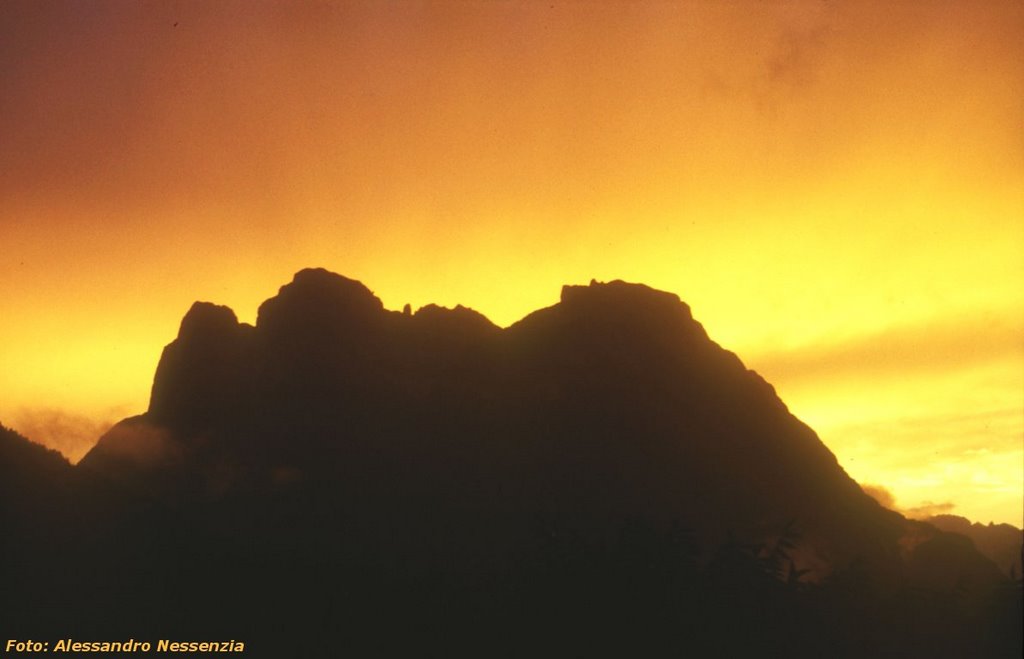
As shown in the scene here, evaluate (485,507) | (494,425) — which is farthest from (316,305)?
(485,507)

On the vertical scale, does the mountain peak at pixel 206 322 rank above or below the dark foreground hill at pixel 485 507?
above

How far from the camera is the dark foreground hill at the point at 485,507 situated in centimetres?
6931

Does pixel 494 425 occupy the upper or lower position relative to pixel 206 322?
lower

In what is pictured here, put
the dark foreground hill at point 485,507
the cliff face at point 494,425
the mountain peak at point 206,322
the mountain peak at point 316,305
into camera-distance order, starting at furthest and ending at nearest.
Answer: the mountain peak at point 316,305
the mountain peak at point 206,322
the cliff face at point 494,425
the dark foreground hill at point 485,507

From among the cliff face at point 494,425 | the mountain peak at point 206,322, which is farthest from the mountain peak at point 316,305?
the mountain peak at point 206,322

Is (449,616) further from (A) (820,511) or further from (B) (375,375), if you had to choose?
(A) (820,511)

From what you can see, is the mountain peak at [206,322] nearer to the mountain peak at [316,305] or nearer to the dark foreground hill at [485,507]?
the dark foreground hill at [485,507]

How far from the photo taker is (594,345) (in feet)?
581

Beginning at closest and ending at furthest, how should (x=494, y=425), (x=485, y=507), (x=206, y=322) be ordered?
1. (x=485, y=507)
2. (x=206, y=322)
3. (x=494, y=425)

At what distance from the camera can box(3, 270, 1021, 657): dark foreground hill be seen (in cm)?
6931

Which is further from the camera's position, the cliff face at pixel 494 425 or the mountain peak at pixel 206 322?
the mountain peak at pixel 206 322

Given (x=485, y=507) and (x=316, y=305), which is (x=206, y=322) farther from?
(x=485, y=507)

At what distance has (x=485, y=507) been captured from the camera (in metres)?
145

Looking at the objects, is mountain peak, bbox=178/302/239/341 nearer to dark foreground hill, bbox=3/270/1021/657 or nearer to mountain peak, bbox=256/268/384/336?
dark foreground hill, bbox=3/270/1021/657
